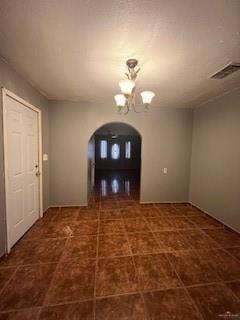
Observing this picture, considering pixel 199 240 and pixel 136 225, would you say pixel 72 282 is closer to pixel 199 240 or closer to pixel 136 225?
pixel 136 225

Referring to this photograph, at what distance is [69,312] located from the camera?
142cm

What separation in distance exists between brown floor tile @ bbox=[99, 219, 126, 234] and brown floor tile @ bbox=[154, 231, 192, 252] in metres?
0.62

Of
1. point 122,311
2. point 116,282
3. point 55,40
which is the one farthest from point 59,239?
point 55,40

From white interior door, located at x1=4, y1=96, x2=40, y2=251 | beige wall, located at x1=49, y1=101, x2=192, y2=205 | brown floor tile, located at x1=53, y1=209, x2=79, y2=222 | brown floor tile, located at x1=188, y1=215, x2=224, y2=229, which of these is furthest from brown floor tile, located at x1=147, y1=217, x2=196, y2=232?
white interior door, located at x1=4, y1=96, x2=40, y2=251

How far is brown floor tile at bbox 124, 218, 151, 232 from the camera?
294cm

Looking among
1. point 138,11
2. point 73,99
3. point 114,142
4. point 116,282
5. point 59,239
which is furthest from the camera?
point 114,142

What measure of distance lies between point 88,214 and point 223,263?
2.47 meters

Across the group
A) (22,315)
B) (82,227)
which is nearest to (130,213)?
(82,227)

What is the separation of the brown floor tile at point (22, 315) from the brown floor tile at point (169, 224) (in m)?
2.01

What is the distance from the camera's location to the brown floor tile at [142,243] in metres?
2.33

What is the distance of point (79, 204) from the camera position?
4.01 meters

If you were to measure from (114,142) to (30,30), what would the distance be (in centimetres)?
907

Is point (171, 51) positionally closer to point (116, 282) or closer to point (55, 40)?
point (55, 40)

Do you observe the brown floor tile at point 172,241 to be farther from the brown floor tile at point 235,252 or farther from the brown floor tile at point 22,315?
the brown floor tile at point 22,315
